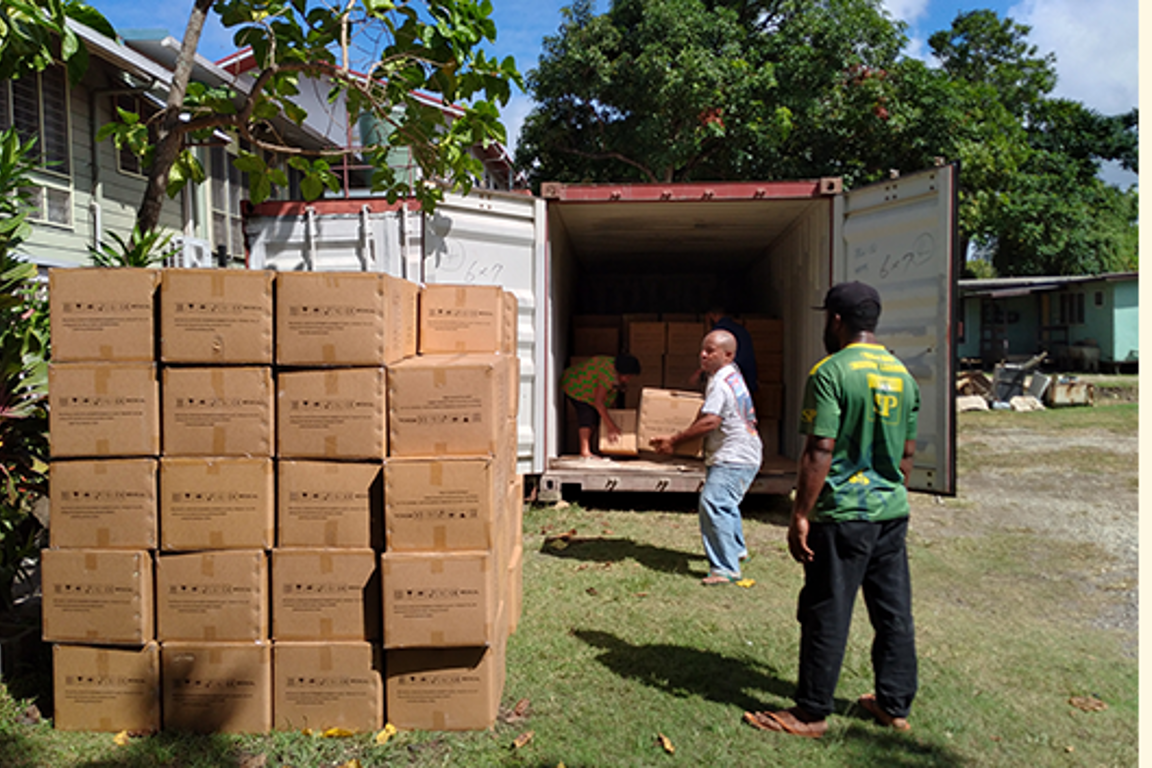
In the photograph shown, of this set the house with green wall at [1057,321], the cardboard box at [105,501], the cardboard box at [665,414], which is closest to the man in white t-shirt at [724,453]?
the cardboard box at [665,414]

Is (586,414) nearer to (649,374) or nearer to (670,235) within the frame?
(649,374)

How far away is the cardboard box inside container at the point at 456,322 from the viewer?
13.1 feet

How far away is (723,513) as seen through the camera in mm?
5516

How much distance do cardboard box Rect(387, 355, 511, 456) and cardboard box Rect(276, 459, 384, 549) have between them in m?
0.18

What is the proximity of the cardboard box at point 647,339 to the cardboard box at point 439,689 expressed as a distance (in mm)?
6638

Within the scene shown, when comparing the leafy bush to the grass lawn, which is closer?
the grass lawn

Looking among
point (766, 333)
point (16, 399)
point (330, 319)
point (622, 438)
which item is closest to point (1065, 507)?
point (766, 333)

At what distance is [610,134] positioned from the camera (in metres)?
16.9

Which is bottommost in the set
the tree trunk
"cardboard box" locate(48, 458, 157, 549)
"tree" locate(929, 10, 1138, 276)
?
"cardboard box" locate(48, 458, 157, 549)

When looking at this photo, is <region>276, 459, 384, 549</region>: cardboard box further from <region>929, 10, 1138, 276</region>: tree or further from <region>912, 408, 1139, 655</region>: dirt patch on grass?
<region>929, 10, 1138, 276</region>: tree

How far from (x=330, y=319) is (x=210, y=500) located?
87 cm

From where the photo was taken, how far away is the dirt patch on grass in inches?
220

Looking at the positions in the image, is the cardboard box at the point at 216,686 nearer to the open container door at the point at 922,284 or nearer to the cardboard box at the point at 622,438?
the open container door at the point at 922,284

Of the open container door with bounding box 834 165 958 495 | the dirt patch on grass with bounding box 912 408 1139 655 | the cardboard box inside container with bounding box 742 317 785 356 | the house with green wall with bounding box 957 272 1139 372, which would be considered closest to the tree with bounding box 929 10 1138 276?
the house with green wall with bounding box 957 272 1139 372
